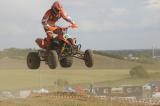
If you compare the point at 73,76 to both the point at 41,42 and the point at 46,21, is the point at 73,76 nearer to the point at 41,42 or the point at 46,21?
the point at 41,42

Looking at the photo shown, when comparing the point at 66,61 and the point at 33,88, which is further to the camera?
the point at 33,88

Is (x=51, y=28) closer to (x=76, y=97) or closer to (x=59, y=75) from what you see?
(x=76, y=97)

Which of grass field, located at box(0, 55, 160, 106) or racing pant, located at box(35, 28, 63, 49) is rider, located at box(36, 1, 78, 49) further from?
grass field, located at box(0, 55, 160, 106)

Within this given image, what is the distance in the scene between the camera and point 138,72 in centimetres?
12200

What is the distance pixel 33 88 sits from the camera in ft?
335

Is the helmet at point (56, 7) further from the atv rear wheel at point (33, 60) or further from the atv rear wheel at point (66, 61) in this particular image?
the atv rear wheel at point (33, 60)

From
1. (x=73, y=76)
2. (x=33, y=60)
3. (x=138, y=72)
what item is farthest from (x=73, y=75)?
(x=33, y=60)

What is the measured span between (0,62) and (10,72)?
8141 millimetres

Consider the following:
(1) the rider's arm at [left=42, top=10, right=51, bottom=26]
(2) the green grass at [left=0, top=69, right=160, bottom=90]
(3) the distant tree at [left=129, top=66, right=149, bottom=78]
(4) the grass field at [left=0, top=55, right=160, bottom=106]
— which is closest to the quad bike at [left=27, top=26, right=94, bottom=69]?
(1) the rider's arm at [left=42, top=10, right=51, bottom=26]

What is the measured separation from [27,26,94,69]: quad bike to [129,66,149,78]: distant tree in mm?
93378

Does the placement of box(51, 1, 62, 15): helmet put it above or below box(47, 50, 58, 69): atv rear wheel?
above

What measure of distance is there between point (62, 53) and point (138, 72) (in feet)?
324

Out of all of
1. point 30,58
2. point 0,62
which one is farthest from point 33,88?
point 30,58

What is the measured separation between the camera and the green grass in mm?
103500
